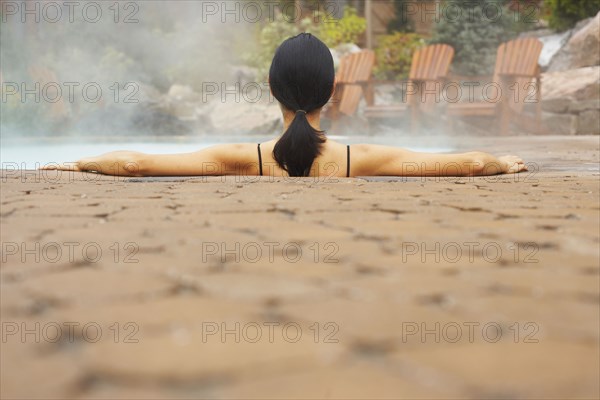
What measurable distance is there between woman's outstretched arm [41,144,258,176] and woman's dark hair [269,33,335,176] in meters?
0.24

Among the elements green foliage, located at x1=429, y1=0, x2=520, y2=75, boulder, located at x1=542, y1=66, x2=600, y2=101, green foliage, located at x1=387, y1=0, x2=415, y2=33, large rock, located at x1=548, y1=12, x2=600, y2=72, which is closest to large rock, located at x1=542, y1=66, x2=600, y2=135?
boulder, located at x1=542, y1=66, x2=600, y2=101

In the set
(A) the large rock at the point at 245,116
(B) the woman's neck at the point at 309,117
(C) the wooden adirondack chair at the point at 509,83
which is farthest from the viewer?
(A) the large rock at the point at 245,116

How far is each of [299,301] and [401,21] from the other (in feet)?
57.7

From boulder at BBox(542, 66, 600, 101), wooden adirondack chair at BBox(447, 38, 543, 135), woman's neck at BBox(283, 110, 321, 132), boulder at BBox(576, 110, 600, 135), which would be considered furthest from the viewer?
Answer: boulder at BBox(542, 66, 600, 101)

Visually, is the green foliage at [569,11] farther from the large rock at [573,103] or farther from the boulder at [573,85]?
the large rock at [573,103]

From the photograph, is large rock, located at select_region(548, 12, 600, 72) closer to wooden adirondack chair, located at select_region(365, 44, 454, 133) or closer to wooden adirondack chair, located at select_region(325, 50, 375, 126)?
wooden adirondack chair, located at select_region(365, 44, 454, 133)

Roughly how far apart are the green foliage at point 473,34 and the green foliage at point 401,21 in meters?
2.74

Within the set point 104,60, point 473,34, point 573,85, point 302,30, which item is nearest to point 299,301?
point 573,85

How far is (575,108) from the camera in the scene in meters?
10.6

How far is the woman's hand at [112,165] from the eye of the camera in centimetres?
352

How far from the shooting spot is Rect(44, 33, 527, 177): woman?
3.29 meters

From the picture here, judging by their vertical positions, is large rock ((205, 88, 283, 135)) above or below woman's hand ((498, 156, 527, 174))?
above

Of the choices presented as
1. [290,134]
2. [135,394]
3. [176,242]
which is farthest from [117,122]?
[135,394]

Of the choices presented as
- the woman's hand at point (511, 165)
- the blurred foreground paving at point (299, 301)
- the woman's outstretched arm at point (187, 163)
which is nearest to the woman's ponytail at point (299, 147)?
the woman's outstretched arm at point (187, 163)
